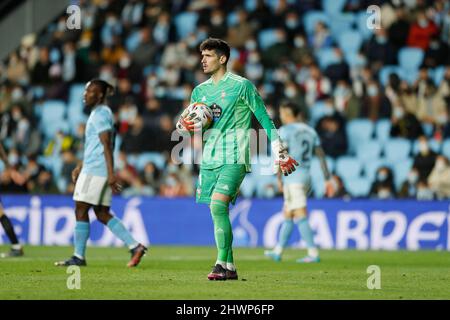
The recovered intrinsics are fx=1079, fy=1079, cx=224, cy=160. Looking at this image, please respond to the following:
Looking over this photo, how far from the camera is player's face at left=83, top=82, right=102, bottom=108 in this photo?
13016 mm

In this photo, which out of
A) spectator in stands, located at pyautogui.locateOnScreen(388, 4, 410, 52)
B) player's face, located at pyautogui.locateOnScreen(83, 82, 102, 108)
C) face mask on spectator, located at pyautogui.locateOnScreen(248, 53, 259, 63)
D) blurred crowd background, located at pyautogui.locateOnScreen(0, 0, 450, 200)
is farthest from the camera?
face mask on spectator, located at pyautogui.locateOnScreen(248, 53, 259, 63)

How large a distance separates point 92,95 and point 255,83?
1143 cm

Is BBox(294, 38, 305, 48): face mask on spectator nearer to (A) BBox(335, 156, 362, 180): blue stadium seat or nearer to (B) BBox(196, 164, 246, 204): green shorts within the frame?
(A) BBox(335, 156, 362, 180): blue stadium seat

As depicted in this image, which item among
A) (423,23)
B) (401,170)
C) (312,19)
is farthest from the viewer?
(312,19)

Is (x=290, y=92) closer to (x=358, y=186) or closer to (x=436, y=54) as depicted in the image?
(x=358, y=186)

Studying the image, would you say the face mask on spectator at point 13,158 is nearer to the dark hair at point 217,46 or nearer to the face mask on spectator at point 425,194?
the face mask on spectator at point 425,194

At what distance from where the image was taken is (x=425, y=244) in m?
19.1

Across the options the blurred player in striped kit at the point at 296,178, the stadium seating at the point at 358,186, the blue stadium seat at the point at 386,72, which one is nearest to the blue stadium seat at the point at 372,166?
the stadium seating at the point at 358,186

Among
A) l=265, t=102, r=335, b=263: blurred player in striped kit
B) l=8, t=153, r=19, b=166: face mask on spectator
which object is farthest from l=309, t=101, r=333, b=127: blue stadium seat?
l=265, t=102, r=335, b=263: blurred player in striped kit

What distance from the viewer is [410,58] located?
2420 cm

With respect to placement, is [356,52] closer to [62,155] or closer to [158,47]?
[158,47]

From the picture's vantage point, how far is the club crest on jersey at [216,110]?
10812 millimetres

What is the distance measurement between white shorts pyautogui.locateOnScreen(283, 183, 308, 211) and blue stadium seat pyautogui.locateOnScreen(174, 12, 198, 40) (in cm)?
1123

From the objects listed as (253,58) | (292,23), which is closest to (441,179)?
(253,58)
